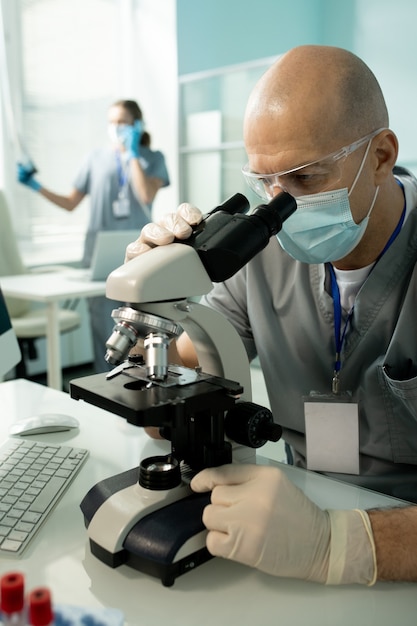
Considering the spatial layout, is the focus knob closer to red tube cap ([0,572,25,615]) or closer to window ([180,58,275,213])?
red tube cap ([0,572,25,615])

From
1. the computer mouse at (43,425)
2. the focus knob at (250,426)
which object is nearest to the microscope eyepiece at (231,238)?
the focus knob at (250,426)

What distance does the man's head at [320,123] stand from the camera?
1.01 meters

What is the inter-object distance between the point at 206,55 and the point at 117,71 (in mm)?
646

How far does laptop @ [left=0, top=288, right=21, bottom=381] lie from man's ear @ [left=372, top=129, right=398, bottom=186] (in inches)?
29.3

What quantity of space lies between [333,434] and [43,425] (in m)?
0.54

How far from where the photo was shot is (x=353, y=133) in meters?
1.04

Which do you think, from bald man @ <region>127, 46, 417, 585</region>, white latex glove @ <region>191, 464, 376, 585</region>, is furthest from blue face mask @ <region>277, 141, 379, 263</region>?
white latex glove @ <region>191, 464, 376, 585</region>

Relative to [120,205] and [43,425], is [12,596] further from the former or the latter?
[120,205]

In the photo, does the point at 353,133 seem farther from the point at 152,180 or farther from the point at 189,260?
the point at 152,180

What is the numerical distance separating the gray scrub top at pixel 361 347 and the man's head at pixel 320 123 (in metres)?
0.14

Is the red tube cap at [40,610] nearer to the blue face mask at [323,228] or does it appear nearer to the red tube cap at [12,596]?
the red tube cap at [12,596]

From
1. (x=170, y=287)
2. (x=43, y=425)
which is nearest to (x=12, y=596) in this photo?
(x=170, y=287)

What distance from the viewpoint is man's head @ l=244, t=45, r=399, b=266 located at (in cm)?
101

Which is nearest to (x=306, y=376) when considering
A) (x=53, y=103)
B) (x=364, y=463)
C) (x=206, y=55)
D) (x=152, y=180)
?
(x=364, y=463)
